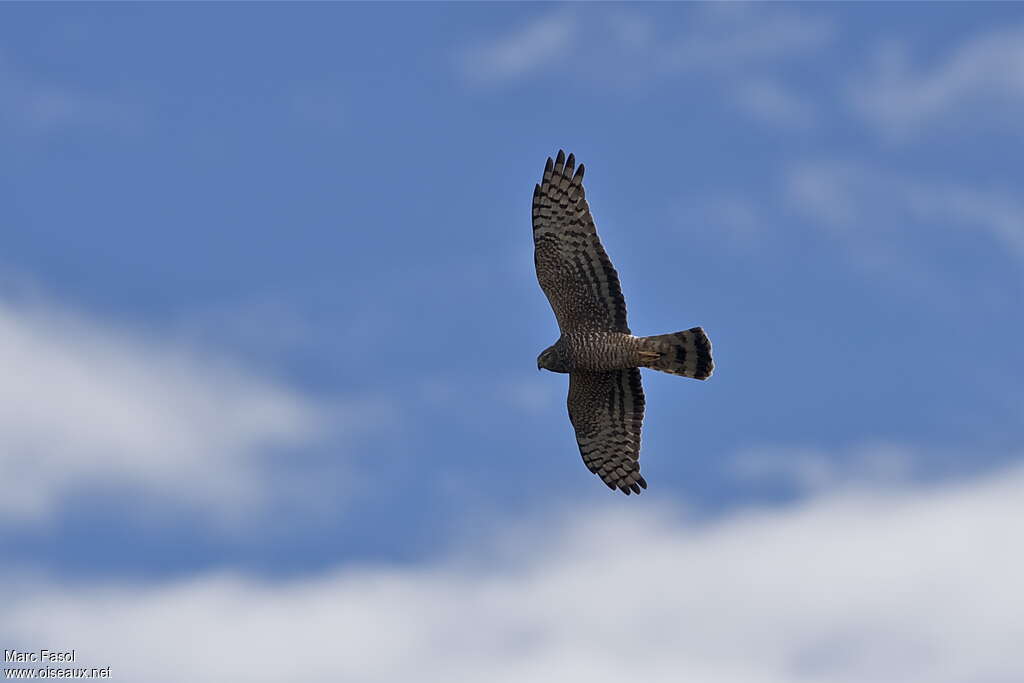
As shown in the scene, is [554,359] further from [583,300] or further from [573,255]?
[573,255]

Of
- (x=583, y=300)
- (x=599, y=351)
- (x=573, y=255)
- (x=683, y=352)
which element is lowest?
(x=683, y=352)

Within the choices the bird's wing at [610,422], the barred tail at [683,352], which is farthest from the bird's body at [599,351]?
the bird's wing at [610,422]

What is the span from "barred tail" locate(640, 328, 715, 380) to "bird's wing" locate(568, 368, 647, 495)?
36.0 inches

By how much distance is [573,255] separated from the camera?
21438mm

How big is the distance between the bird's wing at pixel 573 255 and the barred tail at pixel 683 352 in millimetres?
462

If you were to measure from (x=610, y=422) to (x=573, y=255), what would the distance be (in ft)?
7.93

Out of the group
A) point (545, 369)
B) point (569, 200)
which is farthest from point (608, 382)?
point (569, 200)

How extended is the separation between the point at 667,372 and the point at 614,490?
2.20m

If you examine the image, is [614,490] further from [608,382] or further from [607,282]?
[607,282]

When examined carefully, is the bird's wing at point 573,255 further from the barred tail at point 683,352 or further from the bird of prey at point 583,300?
the barred tail at point 683,352

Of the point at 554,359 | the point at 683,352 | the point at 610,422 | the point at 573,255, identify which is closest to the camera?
the point at 683,352

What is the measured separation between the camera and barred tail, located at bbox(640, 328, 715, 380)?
2111 cm

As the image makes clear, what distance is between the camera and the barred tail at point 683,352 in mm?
21109

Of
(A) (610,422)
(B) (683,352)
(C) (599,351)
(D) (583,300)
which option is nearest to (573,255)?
(D) (583,300)
